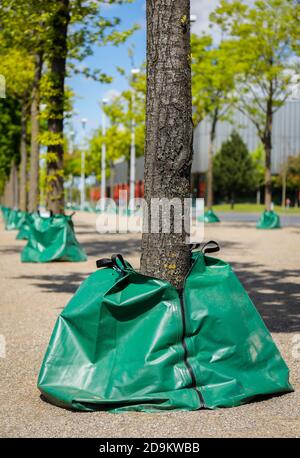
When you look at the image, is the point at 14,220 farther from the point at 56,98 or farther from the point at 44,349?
the point at 44,349

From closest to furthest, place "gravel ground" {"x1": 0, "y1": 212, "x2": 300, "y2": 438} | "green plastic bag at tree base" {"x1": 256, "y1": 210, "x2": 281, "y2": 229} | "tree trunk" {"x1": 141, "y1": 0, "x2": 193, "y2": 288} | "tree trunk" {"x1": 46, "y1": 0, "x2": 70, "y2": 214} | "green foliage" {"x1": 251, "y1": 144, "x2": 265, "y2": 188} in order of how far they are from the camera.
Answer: "gravel ground" {"x1": 0, "y1": 212, "x2": 300, "y2": 438} < "tree trunk" {"x1": 141, "y1": 0, "x2": 193, "y2": 288} < "tree trunk" {"x1": 46, "y1": 0, "x2": 70, "y2": 214} < "green plastic bag at tree base" {"x1": 256, "y1": 210, "x2": 281, "y2": 229} < "green foliage" {"x1": 251, "y1": 144, "x2": 265, "y2": 188}

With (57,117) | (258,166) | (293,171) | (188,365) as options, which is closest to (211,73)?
(57,117)

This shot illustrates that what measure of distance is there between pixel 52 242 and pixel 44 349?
8.57 metres

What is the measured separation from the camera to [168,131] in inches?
207

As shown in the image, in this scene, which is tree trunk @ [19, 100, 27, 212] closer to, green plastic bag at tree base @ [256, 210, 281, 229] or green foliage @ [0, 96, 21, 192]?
green foliage @ [0, 96, 21, 192]

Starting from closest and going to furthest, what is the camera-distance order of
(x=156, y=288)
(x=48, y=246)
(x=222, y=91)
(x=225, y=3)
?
(x=156, y=288)
(x=48, y=246)
(x=225, y=3)
(x=222, y=91)

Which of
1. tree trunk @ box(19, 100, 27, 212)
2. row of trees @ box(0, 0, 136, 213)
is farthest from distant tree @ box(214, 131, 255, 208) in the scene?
row of trees @ box(0, 0, 136, 213)

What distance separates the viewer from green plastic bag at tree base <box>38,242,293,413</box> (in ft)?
15.1

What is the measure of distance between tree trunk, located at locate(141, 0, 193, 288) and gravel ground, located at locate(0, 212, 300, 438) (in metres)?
1.12

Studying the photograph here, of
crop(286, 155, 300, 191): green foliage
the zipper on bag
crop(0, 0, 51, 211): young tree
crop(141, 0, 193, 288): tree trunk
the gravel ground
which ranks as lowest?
the gravel ground
